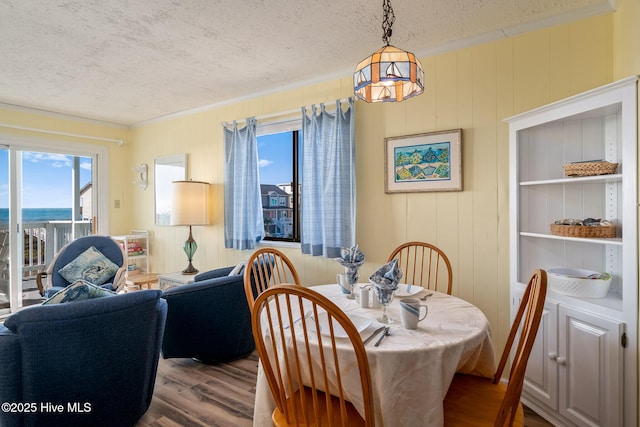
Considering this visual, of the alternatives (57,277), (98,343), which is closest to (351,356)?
(98,343)

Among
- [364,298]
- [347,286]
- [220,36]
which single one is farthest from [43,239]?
[364,298]

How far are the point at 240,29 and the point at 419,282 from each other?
2270 mm

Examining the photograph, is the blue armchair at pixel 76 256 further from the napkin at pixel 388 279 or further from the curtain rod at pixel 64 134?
the napkin at pixel 388 279

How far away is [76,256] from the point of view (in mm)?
3586

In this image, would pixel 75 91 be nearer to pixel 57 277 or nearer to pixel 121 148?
pixel 121 148

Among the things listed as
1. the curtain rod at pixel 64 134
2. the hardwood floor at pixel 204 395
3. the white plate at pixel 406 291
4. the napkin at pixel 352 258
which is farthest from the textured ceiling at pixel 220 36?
the hardwood floor at pixel 204 395

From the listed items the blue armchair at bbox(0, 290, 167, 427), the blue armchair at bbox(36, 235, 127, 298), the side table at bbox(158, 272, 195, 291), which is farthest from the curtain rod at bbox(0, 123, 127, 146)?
the blue armchair at bbox(0, 290, 167, 427)

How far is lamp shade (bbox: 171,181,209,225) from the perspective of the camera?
12.3ft

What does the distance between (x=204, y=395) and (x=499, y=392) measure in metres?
1.83

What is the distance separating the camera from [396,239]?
2.82m

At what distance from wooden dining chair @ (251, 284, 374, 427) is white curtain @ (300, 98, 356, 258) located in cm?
Result: 158

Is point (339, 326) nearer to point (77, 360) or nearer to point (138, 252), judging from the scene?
point (77, 360)

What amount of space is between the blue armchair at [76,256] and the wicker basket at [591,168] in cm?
394

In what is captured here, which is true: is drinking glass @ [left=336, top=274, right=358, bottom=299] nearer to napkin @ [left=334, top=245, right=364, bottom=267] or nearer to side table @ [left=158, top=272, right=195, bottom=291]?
napkin @ [left=334, top=245, right=364, bottom=267]
